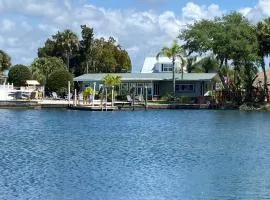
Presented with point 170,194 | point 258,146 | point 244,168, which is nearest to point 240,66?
point 258,146

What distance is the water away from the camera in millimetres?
28562

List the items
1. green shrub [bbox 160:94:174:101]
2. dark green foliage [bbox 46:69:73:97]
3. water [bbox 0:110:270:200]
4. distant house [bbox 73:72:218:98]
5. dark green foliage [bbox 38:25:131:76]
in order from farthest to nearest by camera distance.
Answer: dark green foliage [bbox 38:25:131:76] → distant house [bbox 73:72:218:98] → dark green foliage [bbox 46:69:73:97] → green shrub [bbox 160:94:174:101] → water [bbox 0:110:270:200]

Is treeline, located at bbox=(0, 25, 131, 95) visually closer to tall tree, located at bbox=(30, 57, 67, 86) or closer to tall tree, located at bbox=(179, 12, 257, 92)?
tall tree, located at bbox=(30, 57, 67, 86)

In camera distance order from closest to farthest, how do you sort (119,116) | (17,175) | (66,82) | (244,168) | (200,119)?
(17,175) → (244,168) → (200,119) → (119,116) → (66,82)

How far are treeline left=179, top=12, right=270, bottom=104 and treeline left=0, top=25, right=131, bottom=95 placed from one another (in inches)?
1028

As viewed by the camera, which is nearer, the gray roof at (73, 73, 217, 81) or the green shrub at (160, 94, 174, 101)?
the green shrub at (160, 94, 174, 101)

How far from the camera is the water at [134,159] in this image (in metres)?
28.6

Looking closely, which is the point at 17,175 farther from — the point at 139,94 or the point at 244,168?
the point at 139,94

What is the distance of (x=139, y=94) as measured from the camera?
107 meters

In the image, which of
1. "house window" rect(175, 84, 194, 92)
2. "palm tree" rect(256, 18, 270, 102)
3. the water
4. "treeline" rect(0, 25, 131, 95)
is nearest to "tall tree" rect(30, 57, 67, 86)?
"treeline" rect(0, 25, 131, 95)

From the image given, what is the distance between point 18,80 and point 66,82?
27.1ft

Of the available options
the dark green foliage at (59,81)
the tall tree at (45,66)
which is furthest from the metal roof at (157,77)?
the tall tree at (45,66)

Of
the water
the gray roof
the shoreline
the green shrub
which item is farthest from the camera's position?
the gray roof

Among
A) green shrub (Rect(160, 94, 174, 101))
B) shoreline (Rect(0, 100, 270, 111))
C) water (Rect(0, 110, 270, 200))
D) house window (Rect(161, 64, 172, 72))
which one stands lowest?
water (Rect(0, 110, 270, 200))
